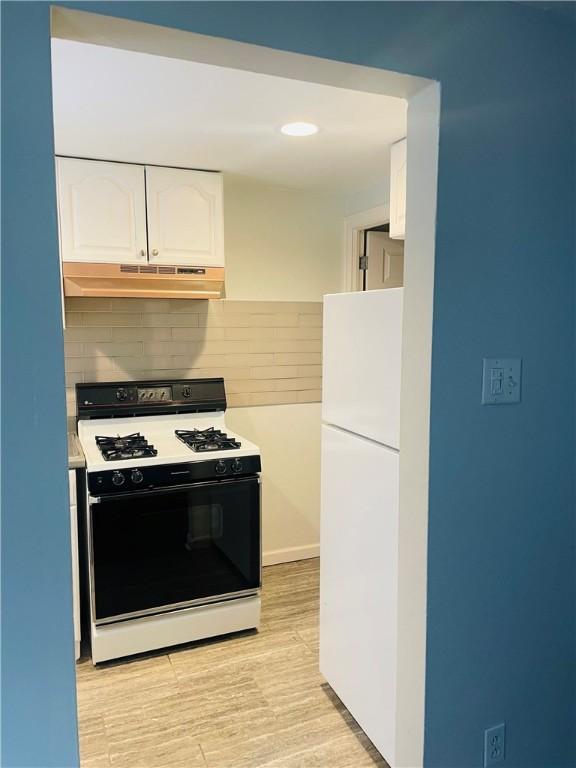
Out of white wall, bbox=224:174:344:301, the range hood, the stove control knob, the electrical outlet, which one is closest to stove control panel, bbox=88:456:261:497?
the stove control knob

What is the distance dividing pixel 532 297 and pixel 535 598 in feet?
2.71

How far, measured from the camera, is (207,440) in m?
2.76

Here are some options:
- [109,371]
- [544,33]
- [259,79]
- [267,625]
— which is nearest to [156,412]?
[109,371]

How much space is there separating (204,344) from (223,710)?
5.89ft

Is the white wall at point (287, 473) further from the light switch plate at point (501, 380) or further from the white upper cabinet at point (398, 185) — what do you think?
the light switch plate at point (501, 380)

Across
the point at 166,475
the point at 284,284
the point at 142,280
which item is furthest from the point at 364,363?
the point at 284,284

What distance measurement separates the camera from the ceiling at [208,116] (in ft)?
5.64

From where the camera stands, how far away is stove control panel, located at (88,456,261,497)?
→ 2354 mm

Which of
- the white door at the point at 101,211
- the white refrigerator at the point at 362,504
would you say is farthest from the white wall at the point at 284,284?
the white refrigerator at the point at 362,504

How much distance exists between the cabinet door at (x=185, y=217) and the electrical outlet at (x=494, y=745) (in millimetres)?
2225

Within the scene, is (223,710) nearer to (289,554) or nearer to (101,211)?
(289,554)

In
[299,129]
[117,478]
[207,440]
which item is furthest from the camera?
[207,440]

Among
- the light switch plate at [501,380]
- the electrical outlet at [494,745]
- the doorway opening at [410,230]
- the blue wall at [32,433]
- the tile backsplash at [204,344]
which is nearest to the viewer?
the blue wall at [32,433]

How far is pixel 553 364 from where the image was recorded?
156cm
